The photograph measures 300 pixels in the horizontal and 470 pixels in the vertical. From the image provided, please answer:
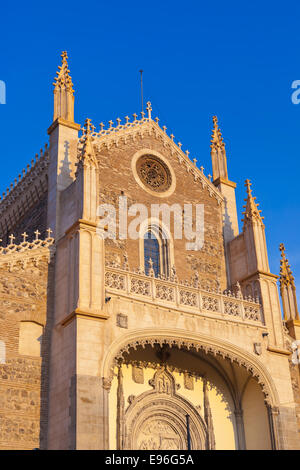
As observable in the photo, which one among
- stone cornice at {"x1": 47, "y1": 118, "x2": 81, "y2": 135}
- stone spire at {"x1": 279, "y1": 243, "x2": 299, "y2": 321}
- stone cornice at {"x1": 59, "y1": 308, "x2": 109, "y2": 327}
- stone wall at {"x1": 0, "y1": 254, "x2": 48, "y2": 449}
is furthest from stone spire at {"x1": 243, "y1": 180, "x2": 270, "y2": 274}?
stone wall at {"x1": 0, "y1": 254, "x2": 48, "y2": 449}

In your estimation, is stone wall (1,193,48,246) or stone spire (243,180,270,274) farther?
stone spire (243,180,270,274)

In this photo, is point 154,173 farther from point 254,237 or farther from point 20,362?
point 20,362

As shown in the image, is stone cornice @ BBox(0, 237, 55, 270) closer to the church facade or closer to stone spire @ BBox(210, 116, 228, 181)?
the church facade

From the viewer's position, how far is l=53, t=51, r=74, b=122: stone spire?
27.8 m

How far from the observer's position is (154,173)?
1198 inches

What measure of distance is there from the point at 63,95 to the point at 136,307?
10.2 metres

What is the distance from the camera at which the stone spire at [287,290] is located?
99.6ft

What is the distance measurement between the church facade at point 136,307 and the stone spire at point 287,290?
2.1 inches

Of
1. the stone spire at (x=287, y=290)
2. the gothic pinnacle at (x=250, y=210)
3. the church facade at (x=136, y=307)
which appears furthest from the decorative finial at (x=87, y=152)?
the stone spire at (x=287, y=290)

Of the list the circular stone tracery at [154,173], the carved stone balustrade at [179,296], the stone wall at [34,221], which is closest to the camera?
the carved stone balustrade at [179,296]

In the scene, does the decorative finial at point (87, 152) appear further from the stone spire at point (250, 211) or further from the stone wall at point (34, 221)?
the stone spire at point (250, 211)

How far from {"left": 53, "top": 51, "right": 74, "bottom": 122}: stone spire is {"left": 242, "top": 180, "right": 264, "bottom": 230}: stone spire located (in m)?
8.33

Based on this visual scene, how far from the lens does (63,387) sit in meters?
21.3
